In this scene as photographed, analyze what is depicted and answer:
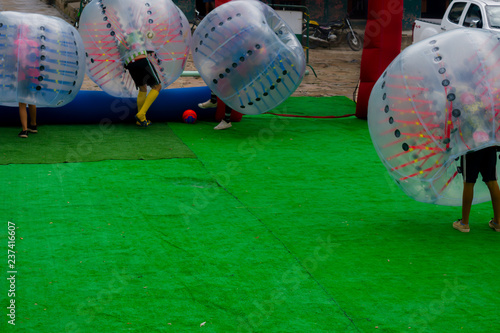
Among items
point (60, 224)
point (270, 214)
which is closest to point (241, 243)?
point (270, 214)

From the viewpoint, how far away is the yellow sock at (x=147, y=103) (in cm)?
873

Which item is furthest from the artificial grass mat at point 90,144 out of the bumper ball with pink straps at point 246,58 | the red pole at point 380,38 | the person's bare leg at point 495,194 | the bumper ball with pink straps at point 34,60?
the person's bare leg at point 495,194

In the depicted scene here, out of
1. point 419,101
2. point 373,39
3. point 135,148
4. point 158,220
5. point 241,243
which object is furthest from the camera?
point 373,39

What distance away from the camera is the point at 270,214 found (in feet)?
18.8

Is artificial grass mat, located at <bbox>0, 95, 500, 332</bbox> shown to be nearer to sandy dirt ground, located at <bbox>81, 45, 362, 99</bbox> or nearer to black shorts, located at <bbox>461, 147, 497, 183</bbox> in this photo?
black shorts, located at <bbox>461, 147, 497, 183</bbox>

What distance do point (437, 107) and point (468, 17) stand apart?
31.8ft

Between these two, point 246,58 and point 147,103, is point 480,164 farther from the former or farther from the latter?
point 147,103

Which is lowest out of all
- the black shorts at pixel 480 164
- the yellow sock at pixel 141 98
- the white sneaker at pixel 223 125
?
the white sneaker at pixel 223 125

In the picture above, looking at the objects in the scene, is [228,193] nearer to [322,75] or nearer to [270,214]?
[270,214]

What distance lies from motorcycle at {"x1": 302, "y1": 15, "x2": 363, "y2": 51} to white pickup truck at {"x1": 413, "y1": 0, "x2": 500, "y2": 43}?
3.95m

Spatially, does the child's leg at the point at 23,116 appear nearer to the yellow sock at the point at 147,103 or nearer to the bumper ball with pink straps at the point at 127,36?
the bumper ball with pink straps at the point at 127,36

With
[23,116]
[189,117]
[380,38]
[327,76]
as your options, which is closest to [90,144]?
[23,116]

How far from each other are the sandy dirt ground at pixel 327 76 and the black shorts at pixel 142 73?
350cm

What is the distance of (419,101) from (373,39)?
5.16 metres
